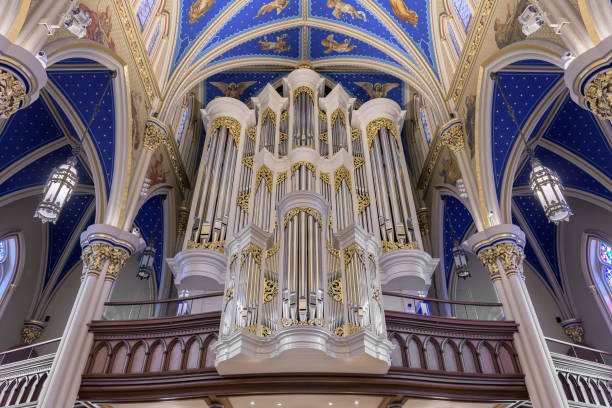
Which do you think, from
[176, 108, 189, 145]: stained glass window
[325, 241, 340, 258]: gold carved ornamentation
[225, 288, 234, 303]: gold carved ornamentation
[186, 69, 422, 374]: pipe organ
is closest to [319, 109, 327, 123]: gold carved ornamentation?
[186, 69, 422, 374]: pipe organ

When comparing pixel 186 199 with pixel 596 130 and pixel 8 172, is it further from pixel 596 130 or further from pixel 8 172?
pixel 596 130

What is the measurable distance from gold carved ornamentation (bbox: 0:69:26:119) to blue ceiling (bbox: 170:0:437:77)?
6.96 m

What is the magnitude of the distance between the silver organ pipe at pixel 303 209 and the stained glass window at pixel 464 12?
135 inches

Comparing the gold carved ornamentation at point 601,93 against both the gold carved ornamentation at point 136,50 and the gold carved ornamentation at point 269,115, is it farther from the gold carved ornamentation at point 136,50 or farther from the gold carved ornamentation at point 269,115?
the gold carved ornamentation at point 269,115

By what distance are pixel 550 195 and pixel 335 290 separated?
11.5 feet

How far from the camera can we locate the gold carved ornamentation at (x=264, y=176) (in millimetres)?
11914

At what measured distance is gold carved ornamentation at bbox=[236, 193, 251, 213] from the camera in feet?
37.7

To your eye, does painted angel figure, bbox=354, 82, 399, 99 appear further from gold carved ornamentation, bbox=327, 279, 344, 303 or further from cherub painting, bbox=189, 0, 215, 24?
gold carved ornamentation, bbox=327, 279, 344, 303

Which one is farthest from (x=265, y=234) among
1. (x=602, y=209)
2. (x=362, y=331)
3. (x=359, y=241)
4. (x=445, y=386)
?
(x=602, y=209)

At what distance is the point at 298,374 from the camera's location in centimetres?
780

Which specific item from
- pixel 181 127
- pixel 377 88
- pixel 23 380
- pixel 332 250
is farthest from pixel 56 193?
pixel 377 88

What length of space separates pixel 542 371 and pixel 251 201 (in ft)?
21.8

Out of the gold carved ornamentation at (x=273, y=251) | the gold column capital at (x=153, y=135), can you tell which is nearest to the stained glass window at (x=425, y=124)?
the gold column capital at (x=153, y=135)

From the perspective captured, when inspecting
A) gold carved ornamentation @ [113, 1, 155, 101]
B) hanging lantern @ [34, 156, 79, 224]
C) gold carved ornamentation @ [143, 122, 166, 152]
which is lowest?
hanging lantern @ [34, 156, 79, 224]
